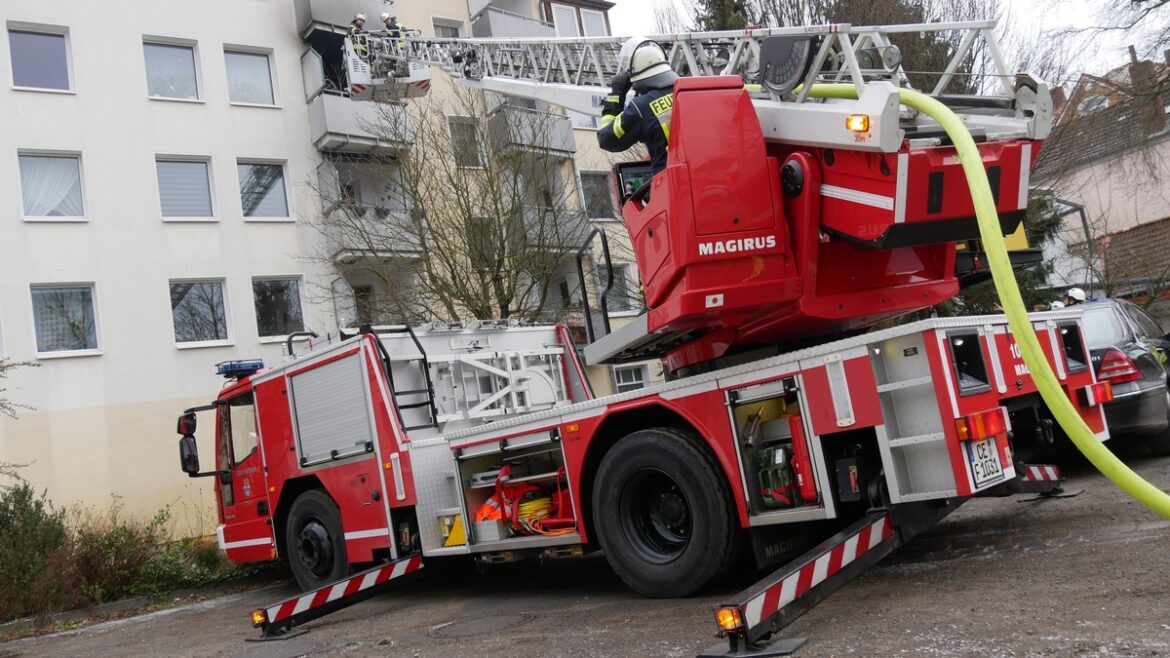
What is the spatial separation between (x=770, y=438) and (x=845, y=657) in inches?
68.9

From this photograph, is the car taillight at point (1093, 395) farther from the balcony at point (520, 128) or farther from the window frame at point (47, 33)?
the window frame at point (47, 33)

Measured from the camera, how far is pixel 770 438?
20.4 ft

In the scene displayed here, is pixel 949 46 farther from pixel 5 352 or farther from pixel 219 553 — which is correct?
pixel 5 352

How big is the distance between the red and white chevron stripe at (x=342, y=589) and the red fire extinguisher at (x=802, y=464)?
396 centimetres

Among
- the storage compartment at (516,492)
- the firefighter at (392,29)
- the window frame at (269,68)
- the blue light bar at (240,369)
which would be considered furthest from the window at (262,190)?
the storage compartment at (516,492)

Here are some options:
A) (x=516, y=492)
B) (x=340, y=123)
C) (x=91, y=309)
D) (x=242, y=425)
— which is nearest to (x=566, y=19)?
(x=340, y=123)

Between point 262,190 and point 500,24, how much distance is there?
306 inches

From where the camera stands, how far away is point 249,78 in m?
23.4

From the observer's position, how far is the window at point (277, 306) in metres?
22.2

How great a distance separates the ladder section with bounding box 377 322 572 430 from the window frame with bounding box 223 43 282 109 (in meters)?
15.3

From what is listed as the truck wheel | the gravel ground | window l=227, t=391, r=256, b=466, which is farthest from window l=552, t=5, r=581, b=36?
the gravel ground

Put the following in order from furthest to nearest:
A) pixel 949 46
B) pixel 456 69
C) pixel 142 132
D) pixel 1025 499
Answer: pixel 142 132 < pixel 949 46 < pixel 456 69 < pixel 1025 499

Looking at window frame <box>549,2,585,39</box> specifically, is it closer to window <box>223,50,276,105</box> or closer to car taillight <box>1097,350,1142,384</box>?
window <box>223,50,276,105</box>

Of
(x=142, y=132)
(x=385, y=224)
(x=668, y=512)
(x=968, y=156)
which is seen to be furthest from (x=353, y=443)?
(x=142, y=132)
